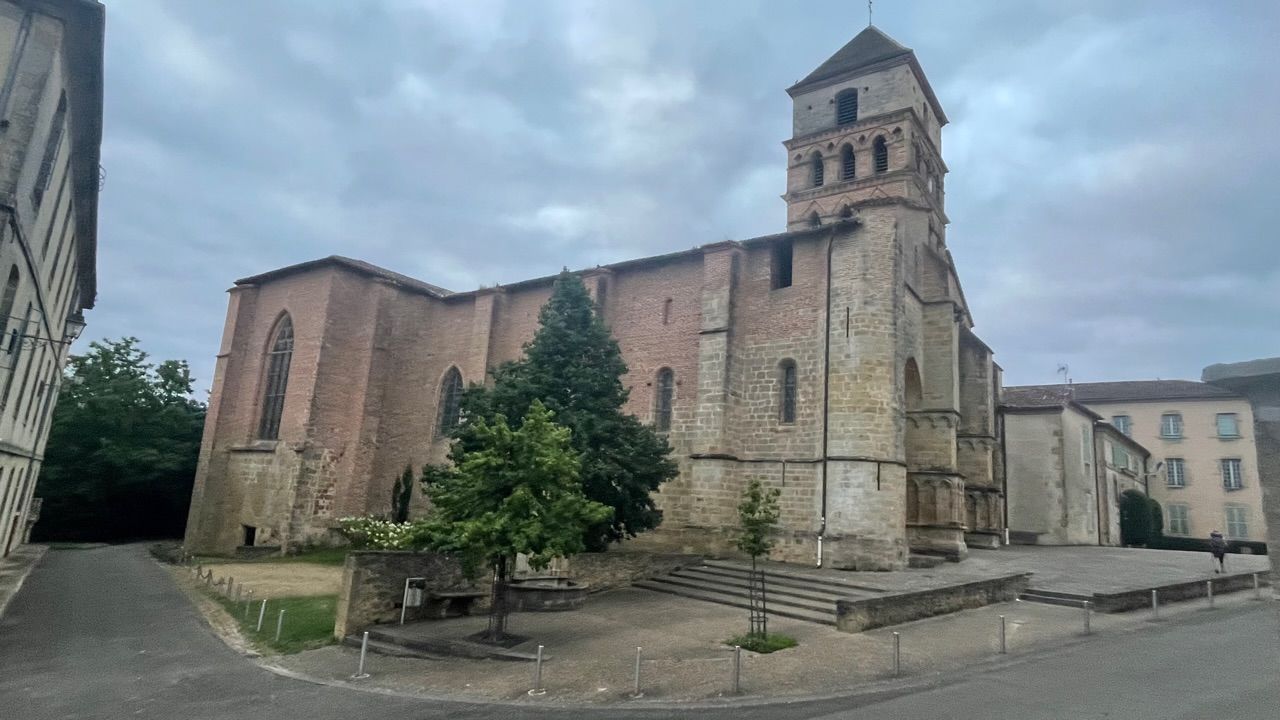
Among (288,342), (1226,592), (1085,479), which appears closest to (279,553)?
(288,342)

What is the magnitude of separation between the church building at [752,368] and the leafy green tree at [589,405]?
12.6 feet

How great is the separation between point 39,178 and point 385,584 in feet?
32.5

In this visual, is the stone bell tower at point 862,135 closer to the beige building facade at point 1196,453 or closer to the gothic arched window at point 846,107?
the gothic arched window at point 846,107

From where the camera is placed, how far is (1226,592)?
1742cm

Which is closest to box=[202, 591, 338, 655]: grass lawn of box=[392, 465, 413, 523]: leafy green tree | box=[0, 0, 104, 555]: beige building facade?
box=[0, 0, 104, 555]: beige building facade

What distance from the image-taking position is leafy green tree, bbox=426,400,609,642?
11.6m

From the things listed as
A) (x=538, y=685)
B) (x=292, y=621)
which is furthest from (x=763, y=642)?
(x=292, y=621)

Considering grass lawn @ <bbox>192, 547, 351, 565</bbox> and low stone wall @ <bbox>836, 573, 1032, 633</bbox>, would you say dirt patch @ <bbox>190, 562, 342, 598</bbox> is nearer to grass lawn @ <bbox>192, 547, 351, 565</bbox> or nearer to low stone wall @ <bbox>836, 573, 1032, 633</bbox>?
grass lawn @ <bbox>192, 547, 351, 565</bbox>

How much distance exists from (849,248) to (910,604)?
11.3m

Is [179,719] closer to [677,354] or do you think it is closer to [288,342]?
[677,354]

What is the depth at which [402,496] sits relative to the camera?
91.3 feet

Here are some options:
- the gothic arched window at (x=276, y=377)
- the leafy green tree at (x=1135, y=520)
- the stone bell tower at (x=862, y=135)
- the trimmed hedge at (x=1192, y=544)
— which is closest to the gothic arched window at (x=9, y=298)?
the gothic arched window at (x=276, y=377)

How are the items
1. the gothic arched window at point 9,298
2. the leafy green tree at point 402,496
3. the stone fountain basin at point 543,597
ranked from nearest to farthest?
the gothic arched window at point 9,298
the stone fountain basin at point 543,597
the leafy green tree at point 402,496

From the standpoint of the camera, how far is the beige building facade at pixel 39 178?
1145cm
